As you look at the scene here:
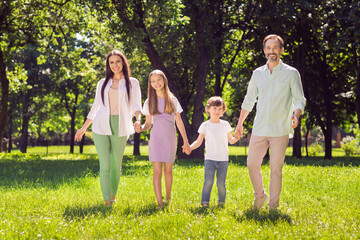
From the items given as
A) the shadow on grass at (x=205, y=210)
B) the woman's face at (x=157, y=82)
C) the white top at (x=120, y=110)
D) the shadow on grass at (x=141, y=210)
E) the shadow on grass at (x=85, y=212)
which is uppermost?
the woman's face at (x=157, y=82)

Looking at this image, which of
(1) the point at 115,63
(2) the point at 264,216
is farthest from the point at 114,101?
(2) the point at 264,216

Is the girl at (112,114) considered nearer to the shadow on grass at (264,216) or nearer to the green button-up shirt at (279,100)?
the green button-up shirt at (279,100)

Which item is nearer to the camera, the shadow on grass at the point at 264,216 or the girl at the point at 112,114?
the shadow on grass at the point at 264,216

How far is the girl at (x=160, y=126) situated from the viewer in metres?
6.38

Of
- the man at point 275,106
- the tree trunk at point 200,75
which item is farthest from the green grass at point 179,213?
the tree trunk at point 200,75

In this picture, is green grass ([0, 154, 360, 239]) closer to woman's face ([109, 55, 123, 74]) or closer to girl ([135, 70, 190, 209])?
girl ([135, 70, 190, 209])

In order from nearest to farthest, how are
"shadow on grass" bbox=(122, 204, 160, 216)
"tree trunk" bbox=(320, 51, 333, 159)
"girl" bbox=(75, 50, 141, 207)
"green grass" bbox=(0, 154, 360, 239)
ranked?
"green grass" bbox=(0, 154, 360, 239) < "shadow on grass" bbox=(122, 204, 160, 216) < "girl" bbox=(75, 50, 141, 207) < "tree trunk" bbox=(320, 51, 333, 159)

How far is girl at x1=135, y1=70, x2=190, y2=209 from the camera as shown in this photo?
20.9 ft

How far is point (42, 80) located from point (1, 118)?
14680 mm

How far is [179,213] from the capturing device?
5723 millimetres

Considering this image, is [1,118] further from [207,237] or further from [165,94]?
[207,237]

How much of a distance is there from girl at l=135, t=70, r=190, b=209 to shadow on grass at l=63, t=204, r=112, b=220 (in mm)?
827

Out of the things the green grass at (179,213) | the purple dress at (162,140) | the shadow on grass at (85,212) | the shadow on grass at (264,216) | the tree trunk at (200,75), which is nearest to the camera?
the green grass at (179,213)

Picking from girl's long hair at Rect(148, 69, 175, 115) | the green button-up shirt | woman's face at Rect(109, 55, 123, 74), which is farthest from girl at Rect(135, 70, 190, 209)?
the green button-up shirt
